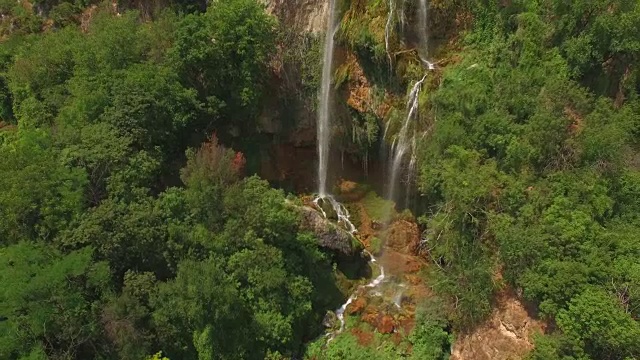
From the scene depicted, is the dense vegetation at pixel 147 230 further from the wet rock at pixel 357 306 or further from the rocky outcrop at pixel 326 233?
the wet rock at pixel 357 306

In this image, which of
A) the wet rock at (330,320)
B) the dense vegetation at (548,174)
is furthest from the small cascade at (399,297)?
the wet rock at (330,320)

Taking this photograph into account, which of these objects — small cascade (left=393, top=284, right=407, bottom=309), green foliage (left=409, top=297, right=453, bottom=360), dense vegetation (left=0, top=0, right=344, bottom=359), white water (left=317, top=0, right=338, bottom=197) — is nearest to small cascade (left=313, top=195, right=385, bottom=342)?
white water (left=317, top=0, right=338, bottom=197)

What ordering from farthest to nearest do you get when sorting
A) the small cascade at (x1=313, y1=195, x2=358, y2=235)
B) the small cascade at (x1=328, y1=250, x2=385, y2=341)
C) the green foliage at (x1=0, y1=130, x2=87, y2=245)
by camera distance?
the small cascade at (x1=313, y1=195, x2=358, y2=235)
the small cascade at (x1=328, y1=250, x2=385, y2=341)
the green foliage at (x1=0, y1=130, x2=87, y2=245)

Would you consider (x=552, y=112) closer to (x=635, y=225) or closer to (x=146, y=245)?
(x=635, y=225)

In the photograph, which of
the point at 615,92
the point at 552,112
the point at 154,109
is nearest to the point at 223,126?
the point at 154,109

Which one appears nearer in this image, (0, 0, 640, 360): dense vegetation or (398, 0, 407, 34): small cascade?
(0, 0, 640, 360): dense vegetation

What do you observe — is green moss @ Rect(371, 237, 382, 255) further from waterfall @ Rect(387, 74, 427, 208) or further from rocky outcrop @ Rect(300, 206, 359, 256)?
waterfall @ Rect(387, 74, 427, 208)

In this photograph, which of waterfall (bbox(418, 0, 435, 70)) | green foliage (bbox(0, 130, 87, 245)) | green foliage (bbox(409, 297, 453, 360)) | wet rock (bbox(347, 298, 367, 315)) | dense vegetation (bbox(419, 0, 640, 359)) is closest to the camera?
dense vegetation (bbox(419, 0, 640, 359))
